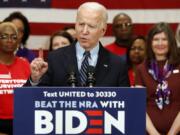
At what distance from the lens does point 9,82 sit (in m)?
4.21

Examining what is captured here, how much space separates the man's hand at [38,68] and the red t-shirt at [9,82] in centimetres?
145

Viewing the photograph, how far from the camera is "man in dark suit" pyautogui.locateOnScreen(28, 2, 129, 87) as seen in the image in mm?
2844

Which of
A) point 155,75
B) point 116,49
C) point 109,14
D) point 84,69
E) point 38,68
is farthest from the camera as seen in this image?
point 109,14

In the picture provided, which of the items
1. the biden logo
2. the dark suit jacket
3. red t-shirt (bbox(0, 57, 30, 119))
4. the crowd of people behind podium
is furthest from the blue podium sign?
red t-shirt (bbox(0, 57, 30, 119))

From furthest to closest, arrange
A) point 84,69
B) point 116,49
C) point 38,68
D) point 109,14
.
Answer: point 109,14 < point 116,49 < point 84,69 < point 38,68

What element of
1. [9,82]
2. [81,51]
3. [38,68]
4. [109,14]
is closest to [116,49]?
[109,14]

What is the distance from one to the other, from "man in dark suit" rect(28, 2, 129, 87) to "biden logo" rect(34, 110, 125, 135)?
0.34 m

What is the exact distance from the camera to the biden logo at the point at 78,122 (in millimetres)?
2465

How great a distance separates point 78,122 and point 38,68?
0.36 meters

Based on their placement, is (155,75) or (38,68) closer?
(38,68)

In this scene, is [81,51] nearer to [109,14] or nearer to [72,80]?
[72,80]

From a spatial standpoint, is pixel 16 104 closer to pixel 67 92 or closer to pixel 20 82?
pixel 67 92

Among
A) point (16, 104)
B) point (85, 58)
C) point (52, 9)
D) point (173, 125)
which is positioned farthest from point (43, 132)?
point (52, 9)

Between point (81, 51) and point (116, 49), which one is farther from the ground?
point (81, 51)
